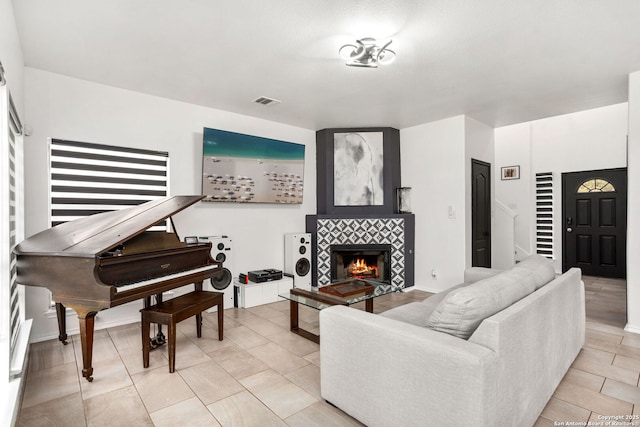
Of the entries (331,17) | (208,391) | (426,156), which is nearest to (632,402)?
(208,391)

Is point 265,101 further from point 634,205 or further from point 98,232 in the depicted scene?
point 634,205

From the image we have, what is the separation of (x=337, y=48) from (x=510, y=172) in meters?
5.73

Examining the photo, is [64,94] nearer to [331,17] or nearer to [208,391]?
[331,17]

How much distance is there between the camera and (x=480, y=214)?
5.08 metres

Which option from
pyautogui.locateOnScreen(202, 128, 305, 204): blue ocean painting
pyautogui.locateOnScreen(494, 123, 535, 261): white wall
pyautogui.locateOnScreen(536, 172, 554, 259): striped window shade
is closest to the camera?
pyautogui.locateOnScreen(202, 128, 305, 204): blue ocean painting

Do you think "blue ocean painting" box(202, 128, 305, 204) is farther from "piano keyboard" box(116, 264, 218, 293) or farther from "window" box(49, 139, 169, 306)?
"piano keyboard" box(116, 264, 218, 293)

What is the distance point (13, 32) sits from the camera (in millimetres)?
2357

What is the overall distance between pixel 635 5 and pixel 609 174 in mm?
4836

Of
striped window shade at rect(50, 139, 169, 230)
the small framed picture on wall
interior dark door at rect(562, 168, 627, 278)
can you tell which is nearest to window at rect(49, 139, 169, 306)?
striped window shade at rect(50, 139, 169, 230)

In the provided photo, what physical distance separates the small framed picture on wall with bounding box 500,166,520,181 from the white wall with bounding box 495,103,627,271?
0.08 metres

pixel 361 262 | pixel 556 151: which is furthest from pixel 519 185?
pixel 361 262

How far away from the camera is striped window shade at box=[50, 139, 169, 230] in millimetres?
3283

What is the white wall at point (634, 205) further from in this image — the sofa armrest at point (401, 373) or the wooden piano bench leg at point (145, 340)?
the wooden piano bench leg at point (145, 340)

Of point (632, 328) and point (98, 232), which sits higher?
point (98, 232)
